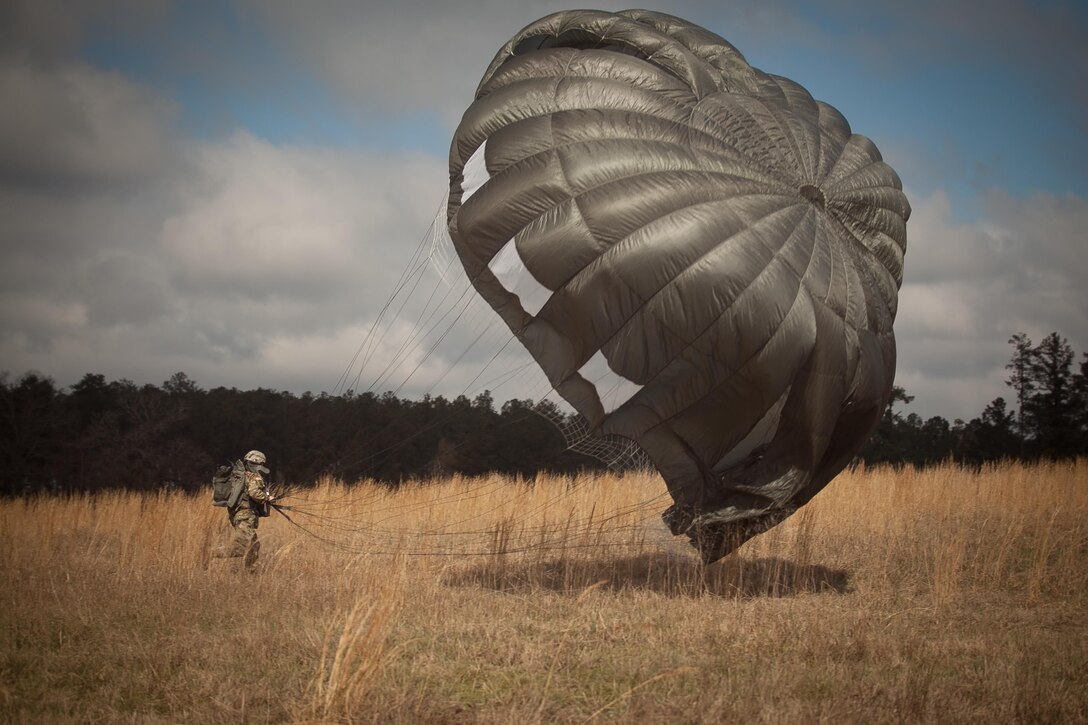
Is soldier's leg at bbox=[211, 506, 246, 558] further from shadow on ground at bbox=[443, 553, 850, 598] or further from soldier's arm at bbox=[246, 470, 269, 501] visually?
shadow on ground at bbox=[443, 553, 850, 598]

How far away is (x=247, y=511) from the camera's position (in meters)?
9.29

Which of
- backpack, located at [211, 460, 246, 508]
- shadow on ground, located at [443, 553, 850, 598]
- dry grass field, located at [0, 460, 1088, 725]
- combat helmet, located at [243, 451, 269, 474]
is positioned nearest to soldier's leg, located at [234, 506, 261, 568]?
backpack, located at [211, 460, 246, 508]

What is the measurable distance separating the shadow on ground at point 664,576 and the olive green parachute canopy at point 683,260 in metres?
0.84

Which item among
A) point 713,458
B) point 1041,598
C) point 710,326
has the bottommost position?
point 1041,598

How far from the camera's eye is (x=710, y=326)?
22.0 ft

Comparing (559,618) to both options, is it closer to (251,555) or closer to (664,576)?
(664,576)

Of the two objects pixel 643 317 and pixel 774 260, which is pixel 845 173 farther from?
pixel 643 317

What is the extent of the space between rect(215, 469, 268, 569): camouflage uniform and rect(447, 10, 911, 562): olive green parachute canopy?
12.6 feet

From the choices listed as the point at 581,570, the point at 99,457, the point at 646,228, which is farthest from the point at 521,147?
the point at 99,457

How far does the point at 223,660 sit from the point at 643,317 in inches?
152

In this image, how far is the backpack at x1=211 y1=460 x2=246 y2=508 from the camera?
928cm

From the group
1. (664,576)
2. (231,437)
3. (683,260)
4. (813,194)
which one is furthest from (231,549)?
(231,437)

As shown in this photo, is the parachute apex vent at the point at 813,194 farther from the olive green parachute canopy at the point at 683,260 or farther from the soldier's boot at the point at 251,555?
the soldier's boot at the point at 251,555

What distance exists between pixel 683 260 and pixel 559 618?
3.07 meters
